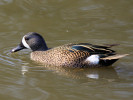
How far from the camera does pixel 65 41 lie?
8297 millimetres

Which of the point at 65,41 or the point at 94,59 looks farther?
the point at 65,41

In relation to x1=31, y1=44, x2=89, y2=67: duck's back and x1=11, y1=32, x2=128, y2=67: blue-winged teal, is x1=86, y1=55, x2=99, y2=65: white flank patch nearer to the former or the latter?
x1=11, y1=32, x2=128, y2=67: blue-winged teal

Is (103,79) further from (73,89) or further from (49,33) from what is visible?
(49,33)

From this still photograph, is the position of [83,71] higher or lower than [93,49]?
lower

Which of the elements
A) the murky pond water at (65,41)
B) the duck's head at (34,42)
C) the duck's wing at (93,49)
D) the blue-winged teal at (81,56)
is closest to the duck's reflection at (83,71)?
the murky pond water at (65,41)

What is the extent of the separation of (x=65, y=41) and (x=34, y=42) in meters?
1.26

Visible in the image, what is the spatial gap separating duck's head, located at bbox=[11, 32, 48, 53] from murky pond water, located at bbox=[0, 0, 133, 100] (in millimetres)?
342

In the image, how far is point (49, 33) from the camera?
8906 millimetres

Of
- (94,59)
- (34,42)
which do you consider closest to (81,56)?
(94,59)

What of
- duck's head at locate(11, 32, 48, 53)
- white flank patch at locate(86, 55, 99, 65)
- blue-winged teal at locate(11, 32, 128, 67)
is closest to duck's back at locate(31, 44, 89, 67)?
blue-winged teal at locate(11, 32, 128, 67)

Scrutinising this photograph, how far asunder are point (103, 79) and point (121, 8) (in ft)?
17.5

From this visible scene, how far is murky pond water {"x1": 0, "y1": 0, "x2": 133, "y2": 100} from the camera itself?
16.8 ft

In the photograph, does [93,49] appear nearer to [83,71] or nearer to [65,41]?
[83,71]

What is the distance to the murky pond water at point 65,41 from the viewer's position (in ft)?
16.8
